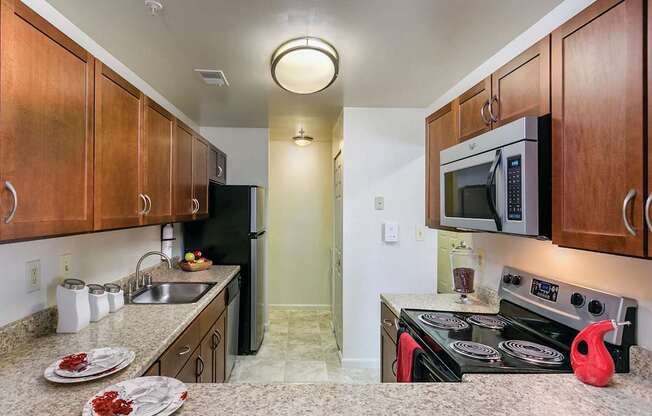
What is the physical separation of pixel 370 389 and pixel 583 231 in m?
0.84

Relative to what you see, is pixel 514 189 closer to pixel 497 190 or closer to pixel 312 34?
pixel 497 190

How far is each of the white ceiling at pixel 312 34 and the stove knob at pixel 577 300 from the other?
4.24ft

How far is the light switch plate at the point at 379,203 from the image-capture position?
10.4 feet

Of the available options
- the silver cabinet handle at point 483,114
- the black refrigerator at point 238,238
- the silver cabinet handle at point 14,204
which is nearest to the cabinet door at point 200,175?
the black refrigerator at point 238,238

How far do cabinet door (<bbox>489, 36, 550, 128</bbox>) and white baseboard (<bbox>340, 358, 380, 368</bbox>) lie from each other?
2367 mm

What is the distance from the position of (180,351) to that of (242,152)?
2.58 meters

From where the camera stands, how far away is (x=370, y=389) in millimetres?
1102

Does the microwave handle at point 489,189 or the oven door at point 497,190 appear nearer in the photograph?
the oven door at point 497,190

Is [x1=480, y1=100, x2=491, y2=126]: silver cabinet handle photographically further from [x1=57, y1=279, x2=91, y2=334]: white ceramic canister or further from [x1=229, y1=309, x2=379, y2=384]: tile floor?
[x1=229, y1=309, x2=379, y2=384]: tile floor

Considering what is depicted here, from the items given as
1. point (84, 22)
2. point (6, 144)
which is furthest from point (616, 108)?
point (84, 22)

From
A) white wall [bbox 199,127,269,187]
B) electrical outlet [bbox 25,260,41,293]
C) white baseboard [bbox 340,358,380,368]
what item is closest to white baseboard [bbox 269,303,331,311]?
white baseboard [bbox 340,358,380,368]

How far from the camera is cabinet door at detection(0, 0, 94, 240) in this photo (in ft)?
3.26

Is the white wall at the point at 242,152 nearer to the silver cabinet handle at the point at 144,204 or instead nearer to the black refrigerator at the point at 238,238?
the black refrigerator at the point at 238,238

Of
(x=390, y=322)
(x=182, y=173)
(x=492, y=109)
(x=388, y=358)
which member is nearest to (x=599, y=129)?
(x=492, y=109)
